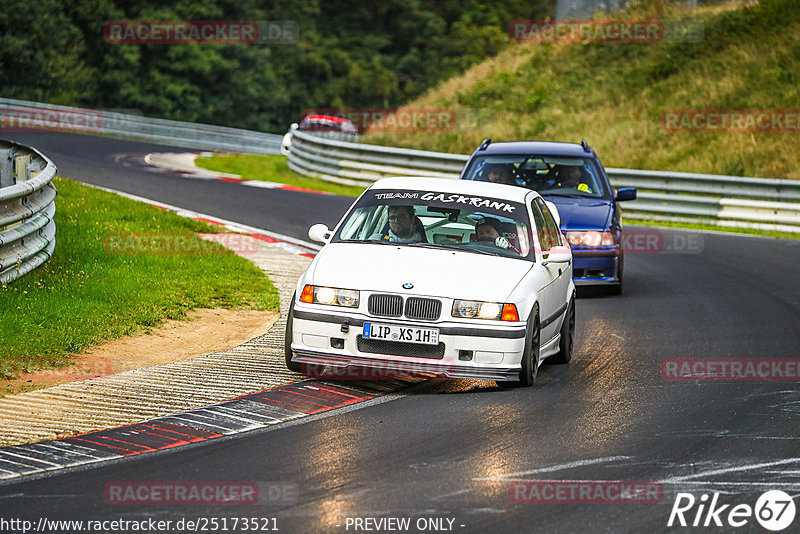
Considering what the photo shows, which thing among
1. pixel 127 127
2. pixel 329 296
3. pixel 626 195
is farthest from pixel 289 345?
pixel 127 127

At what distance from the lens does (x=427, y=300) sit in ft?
28.2

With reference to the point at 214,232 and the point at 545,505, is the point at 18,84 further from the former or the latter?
the point at 545,505

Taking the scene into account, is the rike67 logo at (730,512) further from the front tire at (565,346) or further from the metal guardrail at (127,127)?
the metal guardrail at (127,127)

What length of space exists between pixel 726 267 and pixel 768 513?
11131 millimetres

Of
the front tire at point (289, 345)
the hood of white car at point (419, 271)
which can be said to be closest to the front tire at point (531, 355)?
the hood of white car at point (419, 271)

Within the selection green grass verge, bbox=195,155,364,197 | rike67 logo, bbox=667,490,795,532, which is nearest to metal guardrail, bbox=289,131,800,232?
green grass verge, bbox=195,155,364,197

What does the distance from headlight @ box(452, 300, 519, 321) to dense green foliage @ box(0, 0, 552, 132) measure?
46.4 m

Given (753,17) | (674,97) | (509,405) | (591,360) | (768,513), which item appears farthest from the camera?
(753,17)

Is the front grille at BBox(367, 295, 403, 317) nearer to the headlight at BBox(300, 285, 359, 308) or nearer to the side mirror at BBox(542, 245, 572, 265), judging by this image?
the headlight at BBox(300, 285, 359, 308)

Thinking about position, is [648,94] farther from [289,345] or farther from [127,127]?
[289,345]

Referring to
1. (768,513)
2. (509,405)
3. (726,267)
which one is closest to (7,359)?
(509,405)

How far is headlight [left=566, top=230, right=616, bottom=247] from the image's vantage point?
44.7ft

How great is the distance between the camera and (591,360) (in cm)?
1030

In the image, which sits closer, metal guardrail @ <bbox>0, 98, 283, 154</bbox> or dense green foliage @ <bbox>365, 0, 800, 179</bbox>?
dense green foliage @ <bbox>365, 0, 800, 179</bbox>
